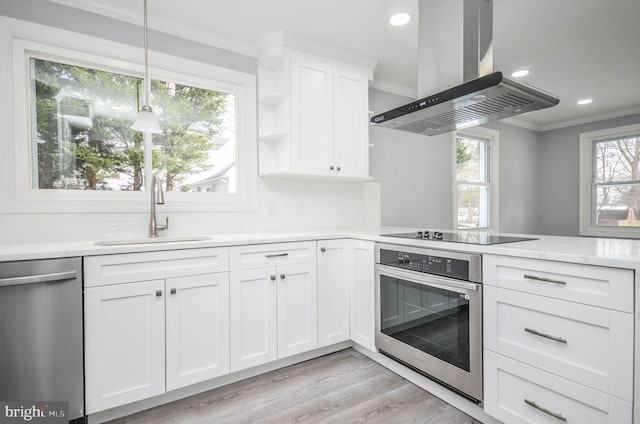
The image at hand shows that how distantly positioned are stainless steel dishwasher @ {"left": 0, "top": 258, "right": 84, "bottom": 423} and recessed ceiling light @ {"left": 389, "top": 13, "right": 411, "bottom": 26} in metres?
2.48

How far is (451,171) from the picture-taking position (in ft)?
13.1

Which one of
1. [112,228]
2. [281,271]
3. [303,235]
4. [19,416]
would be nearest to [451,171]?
[303,235]

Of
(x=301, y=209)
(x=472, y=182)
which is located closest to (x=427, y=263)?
(x=301, y=209)

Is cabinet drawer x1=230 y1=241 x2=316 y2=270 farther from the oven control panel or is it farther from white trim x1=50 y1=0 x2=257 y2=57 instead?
white trim x1=50 y1=0 x2=257 y2=57

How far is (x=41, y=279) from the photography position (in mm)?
1435

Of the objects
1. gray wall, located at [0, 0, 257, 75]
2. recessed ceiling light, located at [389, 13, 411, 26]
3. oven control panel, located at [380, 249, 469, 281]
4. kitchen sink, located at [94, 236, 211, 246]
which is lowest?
oven control panel, located at [380, 249, 469, 281]

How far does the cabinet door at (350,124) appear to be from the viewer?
269 centimetres

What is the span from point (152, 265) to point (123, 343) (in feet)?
1.39

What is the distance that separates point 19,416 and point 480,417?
227 cm

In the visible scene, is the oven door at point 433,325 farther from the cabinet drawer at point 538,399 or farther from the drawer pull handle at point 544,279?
the drawer pull handle at point 544,279

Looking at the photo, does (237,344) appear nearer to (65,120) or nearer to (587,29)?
(65,120)

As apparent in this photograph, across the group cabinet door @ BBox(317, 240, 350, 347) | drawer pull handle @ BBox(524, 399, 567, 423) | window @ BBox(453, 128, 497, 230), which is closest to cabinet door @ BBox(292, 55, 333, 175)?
cabinet door @ BBox(317, 240, 350, 347)

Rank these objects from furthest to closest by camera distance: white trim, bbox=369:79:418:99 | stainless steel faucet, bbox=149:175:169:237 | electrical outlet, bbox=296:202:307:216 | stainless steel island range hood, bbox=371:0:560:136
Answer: white trim, bbox=369:79:418:99 → electrical outlet, bbox=296:202:307:216 → stainless steel faucet, bbox=149:175:169:237 → stainless steel island range hood, bbox=371:0:560:136

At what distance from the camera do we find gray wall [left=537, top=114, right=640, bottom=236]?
4.91 m
